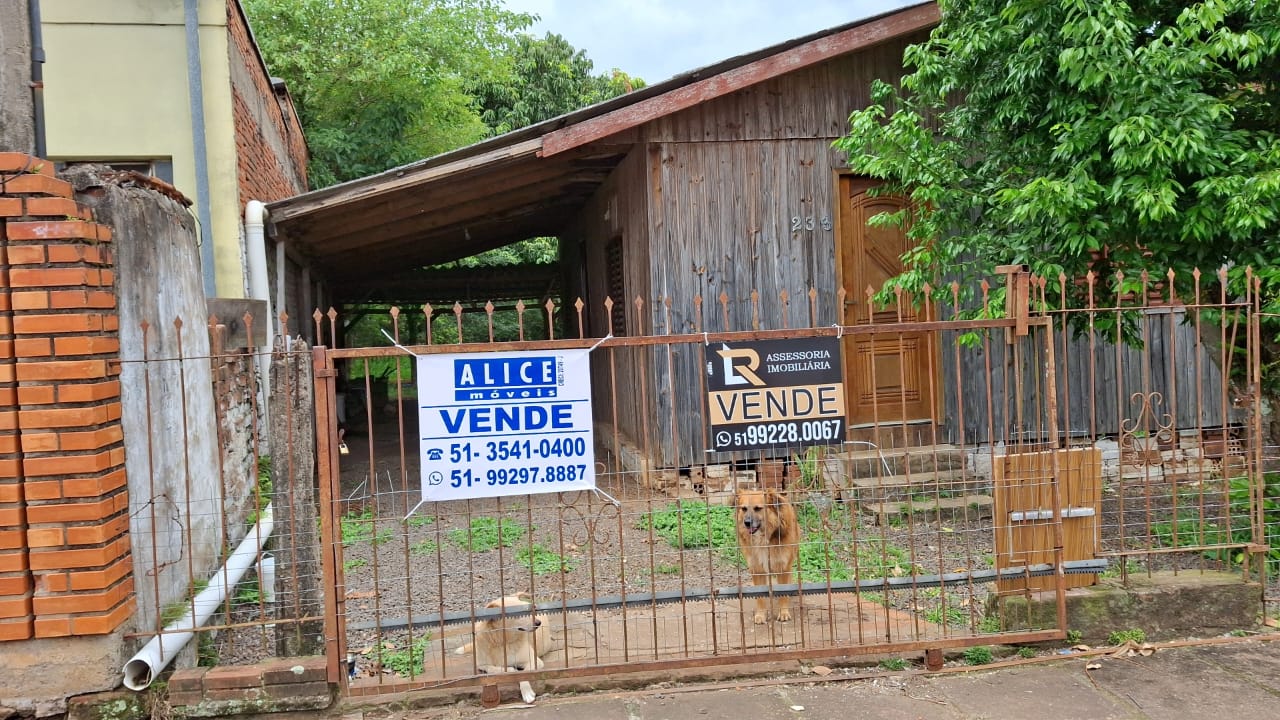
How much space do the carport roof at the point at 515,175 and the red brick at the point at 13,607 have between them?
4.83m

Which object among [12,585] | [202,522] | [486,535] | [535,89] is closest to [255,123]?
[486,535]

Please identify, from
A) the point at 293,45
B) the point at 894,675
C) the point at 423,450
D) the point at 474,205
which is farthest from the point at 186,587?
the point at 293,45

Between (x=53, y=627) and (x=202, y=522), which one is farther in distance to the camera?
(x=202, y=522)

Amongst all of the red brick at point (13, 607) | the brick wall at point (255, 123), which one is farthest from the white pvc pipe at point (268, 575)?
the brick wall at point (255, 123)

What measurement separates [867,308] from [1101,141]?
Result: 3.17 meters

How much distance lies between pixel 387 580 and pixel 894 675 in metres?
3.69

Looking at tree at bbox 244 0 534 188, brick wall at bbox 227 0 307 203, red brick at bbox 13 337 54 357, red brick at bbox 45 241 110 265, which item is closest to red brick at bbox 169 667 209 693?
red brick at bbox 13 337 54 357

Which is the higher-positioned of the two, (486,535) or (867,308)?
(867,308)

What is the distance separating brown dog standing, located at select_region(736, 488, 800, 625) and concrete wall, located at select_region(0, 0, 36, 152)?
150 inches

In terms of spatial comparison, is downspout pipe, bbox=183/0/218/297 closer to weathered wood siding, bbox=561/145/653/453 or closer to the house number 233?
weathered wood siding, bbox=561/145/653/453

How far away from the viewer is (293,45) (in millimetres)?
16781

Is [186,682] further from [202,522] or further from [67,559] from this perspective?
[202,522]

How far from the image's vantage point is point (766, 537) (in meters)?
4.82

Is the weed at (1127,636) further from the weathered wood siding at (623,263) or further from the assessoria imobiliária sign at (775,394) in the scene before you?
the weathered wood siding at (623,263)
